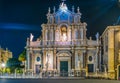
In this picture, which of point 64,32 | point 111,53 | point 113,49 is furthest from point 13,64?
point 113,49

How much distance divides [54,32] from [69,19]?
3805 millimetres

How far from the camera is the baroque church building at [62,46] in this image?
236 feet

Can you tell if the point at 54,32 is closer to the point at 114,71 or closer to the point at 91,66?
the point at 91,66

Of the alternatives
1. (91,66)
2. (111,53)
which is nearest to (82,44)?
(91,66)

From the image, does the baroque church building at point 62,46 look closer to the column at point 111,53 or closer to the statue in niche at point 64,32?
the statue in niche at point 64,32

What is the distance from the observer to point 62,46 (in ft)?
237

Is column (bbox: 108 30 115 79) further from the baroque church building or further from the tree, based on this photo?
the tree

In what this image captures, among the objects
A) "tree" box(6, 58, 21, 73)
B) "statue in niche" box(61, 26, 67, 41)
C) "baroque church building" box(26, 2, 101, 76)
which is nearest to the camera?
"baroque church building" box(26, 2, 101, 76)

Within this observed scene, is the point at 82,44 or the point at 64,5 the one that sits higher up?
the point at 64,5

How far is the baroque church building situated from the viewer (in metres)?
71.9

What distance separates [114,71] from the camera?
6388cm

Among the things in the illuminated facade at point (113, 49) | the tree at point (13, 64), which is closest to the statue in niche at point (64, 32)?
the illuminated facade at point (113, 49)

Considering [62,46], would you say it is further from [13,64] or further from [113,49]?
[13,64]

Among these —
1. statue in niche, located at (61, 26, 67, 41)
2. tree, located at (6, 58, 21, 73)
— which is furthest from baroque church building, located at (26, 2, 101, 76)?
tree, located at (6, 58, 21, 73)
